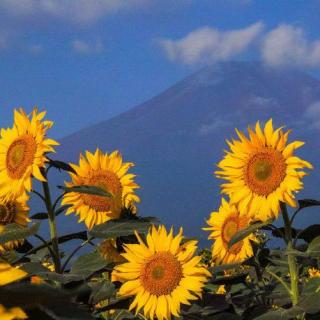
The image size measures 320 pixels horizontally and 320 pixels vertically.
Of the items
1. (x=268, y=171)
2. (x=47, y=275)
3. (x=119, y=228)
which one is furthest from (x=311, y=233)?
(x=47, y=275)

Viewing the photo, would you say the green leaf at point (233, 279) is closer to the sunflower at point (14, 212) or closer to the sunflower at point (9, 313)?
the sunflower at point (14, 212)

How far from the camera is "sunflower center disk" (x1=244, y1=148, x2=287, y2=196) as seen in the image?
446 centimetres

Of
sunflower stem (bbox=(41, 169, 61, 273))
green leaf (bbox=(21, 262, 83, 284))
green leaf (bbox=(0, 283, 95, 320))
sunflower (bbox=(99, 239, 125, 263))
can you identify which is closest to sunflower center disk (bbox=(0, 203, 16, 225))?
sunflower (bbox=(99, 239, 125, 263))

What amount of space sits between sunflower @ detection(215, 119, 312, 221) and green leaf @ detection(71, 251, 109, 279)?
1.31 meters

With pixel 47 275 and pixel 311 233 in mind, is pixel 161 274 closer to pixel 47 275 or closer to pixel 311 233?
pixel 311 233

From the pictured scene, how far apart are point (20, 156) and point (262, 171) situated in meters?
1.59

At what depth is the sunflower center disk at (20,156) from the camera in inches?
165

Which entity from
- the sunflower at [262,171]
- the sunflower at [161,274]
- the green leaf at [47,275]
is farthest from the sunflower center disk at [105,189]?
the green leaf at [47,275]

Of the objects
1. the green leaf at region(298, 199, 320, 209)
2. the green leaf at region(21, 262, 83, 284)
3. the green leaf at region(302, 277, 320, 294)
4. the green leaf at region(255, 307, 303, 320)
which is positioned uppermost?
the green leaf at region(298, 199, 320, 209)

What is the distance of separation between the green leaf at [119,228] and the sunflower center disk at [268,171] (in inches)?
35.3

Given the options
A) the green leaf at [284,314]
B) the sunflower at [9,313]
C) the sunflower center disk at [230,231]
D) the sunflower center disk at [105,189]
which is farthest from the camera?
the sunflower center disk at [230,231]

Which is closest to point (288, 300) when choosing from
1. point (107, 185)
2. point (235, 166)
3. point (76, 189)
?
point (235, 166)

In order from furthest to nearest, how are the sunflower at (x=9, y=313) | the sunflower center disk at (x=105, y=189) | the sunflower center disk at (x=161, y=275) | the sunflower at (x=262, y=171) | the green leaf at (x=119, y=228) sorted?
1. the sunflower center disk at (x=105, y=189)
2. the sunflower at (x=262, y=171)
3. the sunflower center disk at (x=161, y=275)
4. the green leaf at (x=119, y=228)
5. the sunflower at (x=9, y=313)

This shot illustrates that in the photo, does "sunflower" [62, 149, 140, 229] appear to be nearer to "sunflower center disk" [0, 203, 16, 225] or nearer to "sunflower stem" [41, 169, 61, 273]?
"sunflower center disk" [0, 203, 16, 225]
